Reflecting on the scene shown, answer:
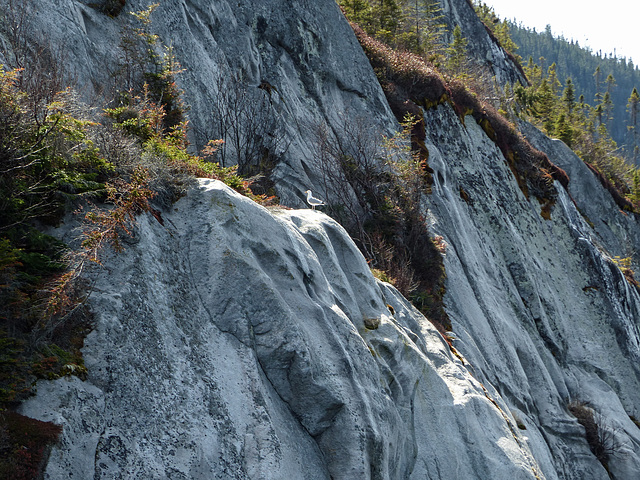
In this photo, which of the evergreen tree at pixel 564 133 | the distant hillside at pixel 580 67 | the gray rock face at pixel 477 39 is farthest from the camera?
the distant hillside at pixel 580 67

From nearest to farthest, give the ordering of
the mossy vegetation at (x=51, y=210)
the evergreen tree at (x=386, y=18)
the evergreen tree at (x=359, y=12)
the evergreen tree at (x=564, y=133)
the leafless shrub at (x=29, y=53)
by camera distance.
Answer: the mossy vegetation at (x=51, y=210)
the leafless shrub at (x=29, y=53)
the evergreen tree at (x=359, y=12)
the evergreen tree at (x=386, y=18)
the evergreen tree at (x=564, y=133)

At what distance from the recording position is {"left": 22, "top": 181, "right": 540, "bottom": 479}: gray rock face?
4879 mm

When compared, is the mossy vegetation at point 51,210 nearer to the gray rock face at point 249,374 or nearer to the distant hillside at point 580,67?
the gray rock face at point 249,374

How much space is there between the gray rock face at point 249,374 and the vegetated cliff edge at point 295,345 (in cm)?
2

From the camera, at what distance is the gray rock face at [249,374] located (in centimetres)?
488

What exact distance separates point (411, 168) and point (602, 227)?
887 inches

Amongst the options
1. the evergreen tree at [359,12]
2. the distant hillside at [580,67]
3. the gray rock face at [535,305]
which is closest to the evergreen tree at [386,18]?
the evergreen tree at [359,12]

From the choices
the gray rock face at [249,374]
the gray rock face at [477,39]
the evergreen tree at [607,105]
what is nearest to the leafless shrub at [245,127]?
the gray rock face at [249,374]

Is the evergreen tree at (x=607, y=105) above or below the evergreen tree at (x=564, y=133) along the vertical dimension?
above

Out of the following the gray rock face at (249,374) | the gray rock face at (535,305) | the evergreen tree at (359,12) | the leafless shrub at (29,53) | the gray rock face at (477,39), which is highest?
the gray rock face at (477,39)

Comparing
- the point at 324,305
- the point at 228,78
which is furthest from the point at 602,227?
the point at 324,305

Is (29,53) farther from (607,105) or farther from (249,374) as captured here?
(607,105)

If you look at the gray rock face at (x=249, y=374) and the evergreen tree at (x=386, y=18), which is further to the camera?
the evergreen tree at (x=386, y=18)

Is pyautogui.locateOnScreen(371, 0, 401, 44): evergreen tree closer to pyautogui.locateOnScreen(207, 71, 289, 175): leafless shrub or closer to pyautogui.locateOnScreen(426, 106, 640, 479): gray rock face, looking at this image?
pyautogui.locateOnScreen(426, 106, 640, 479): gray rock face
